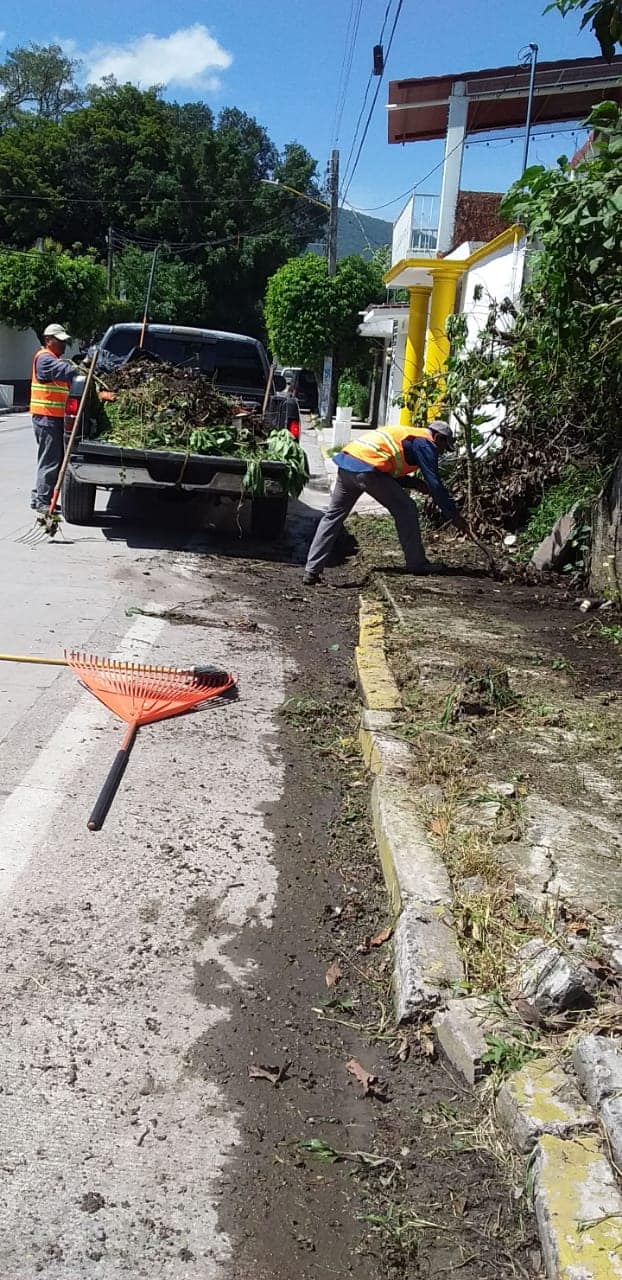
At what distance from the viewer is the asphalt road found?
2373 mm

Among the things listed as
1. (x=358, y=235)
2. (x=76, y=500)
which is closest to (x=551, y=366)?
(x=76, y=500)

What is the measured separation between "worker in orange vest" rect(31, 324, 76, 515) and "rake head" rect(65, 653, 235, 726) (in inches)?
185

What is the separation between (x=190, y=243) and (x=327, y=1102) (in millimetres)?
53590

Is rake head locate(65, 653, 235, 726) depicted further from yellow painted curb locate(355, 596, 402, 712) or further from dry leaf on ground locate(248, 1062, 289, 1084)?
dry leaf on ground locate(248, 1062, 289, 1084)

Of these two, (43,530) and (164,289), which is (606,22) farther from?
(164,289)

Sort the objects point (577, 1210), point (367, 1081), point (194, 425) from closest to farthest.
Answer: point (577, 1210) → point (367, 1081) → point (194, 425)

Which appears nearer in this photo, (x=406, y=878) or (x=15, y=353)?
(x=406, y=878)

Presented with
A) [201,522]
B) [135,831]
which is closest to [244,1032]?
[135,831]

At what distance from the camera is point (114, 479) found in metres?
9.23

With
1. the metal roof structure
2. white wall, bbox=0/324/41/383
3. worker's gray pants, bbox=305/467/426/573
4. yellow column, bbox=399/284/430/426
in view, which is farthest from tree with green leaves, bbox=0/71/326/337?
worker's gray pants, bbox=305/467/426/573

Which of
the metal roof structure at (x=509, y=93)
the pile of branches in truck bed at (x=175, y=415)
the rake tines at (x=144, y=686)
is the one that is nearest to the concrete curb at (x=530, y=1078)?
the rake tines at (x=144, y=686)

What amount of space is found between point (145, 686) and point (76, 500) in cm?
509

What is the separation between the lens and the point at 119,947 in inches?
132

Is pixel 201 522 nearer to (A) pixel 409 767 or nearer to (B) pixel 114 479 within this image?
(B) pixel 114 479
